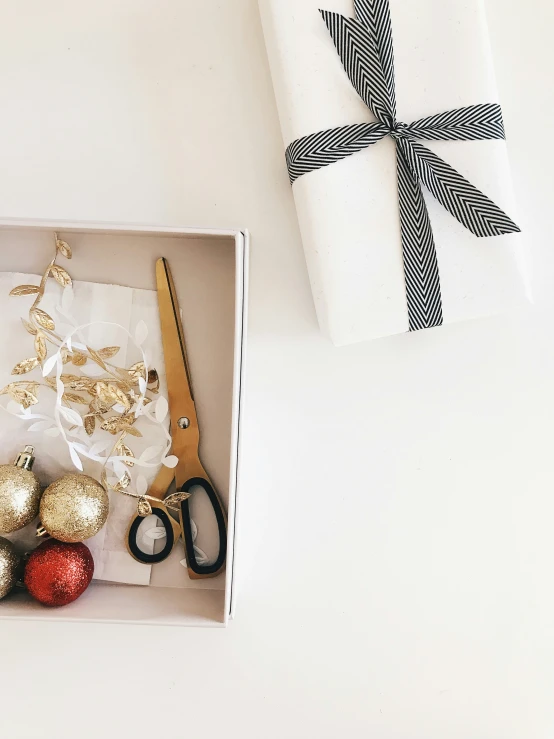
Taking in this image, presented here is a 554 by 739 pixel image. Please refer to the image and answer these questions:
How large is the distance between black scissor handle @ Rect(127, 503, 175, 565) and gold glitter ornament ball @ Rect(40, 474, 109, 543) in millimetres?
44

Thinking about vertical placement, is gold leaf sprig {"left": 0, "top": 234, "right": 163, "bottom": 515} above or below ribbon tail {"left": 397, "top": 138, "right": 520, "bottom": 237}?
below

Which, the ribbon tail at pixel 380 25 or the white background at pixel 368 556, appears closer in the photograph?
the ribbon tail at pixel 380 25

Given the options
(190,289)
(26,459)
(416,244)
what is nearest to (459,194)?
(416,244)

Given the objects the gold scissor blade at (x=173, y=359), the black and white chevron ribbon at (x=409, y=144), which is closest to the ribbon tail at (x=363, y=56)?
the black and white chevron ribbon at (x=409, y=144)

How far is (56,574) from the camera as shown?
0.60 metres

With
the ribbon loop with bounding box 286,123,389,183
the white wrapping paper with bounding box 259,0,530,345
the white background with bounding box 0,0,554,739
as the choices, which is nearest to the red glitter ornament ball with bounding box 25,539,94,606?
the white background with bounding box 0,0,554,739

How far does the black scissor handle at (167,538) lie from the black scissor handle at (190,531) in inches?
0.8

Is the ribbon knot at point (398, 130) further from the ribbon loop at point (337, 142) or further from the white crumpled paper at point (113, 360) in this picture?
the white crumpled paper at point (113, 360)

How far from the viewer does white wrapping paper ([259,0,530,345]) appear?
0.59 meters

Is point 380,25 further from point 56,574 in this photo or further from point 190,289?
point 56,574

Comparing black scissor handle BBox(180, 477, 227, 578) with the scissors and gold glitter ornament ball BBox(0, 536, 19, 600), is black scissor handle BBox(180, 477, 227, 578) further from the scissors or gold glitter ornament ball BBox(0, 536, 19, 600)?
gold glitter ornament ball BBox(0, 536, 19, 600)

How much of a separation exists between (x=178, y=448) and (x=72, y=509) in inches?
4.7

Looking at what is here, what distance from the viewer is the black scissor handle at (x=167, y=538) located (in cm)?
65

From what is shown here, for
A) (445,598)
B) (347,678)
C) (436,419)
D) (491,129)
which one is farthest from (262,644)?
(491,129)
